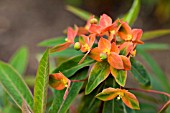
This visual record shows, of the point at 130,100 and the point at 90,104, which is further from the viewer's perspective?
the point at 90,104

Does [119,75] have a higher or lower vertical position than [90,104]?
higher


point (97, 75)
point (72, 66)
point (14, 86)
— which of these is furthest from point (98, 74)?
point (14, 86)

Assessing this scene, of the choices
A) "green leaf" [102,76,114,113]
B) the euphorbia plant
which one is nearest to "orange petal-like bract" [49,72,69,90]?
the euphorbia plant

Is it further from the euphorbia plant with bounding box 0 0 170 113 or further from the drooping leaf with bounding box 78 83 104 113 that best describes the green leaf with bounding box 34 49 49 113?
the drooping leaf with bounding box 78 83 104 113

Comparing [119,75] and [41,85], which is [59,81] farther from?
[119,75]

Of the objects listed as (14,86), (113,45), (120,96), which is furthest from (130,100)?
(14,86)

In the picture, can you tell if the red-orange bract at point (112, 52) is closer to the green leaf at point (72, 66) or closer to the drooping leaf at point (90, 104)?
the green leaf at point (72, 66)

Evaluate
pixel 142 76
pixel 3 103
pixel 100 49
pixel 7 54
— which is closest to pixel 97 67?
pixel 100 49
